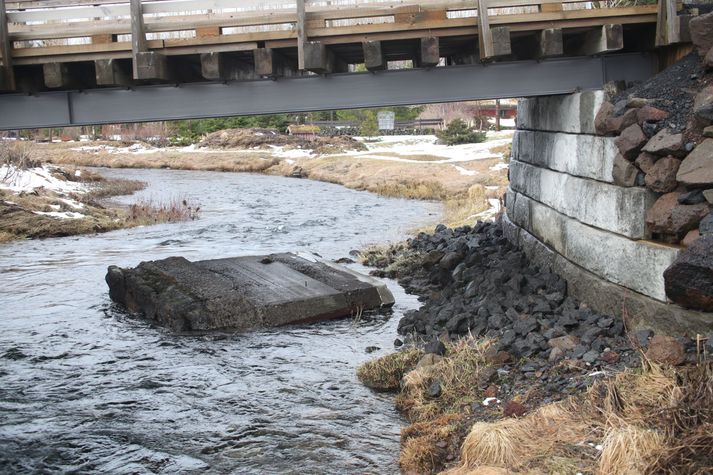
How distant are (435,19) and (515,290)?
15.1 ft

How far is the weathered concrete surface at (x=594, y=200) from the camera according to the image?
10953 millimetres

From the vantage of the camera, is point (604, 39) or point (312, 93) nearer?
point (604, 39)

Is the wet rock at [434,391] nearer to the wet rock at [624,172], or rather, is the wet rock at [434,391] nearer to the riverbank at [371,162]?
the wet rock at [624,172]

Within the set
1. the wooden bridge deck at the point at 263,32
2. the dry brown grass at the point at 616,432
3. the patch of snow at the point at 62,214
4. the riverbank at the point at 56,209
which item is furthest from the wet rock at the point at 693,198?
the patch of snow at the point at 62,214

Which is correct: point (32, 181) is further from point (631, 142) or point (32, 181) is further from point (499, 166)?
point (631, 142)

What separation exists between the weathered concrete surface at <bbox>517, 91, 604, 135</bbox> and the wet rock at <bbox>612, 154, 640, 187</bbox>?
1.41 metres

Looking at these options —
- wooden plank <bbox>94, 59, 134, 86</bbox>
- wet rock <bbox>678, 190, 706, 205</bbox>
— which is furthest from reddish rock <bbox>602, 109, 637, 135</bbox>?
wooden plank <bbox>94, 59, 134, 86</bbox>

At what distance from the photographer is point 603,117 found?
12117mm

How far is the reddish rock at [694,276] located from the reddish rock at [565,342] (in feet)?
5.49

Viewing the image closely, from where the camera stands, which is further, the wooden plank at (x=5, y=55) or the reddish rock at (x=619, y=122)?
the wooden plank at (x=5, y=55)

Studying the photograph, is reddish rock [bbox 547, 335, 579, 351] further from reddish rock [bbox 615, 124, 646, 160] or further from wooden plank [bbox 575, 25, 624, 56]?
wooden plank [bbox 575, 25, 624, 56]

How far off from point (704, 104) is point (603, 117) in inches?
68.7

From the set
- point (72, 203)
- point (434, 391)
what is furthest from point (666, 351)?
point (72, 203)

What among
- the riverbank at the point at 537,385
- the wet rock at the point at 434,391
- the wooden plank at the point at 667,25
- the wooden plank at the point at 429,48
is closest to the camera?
the riverbank at the point at 537,385
